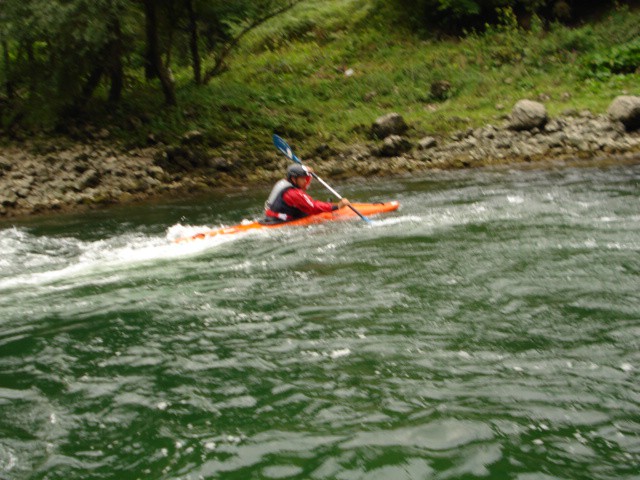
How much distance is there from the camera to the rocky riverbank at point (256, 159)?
14180 millimetres

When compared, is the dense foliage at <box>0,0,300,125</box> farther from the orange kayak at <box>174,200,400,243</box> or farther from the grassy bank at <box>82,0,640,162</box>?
the orange kayak at <box>174,200,400,243</box>

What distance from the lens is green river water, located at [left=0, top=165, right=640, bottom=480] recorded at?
345 cm

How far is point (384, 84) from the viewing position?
20.6 m

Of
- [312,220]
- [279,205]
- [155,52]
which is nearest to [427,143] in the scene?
[155,52]

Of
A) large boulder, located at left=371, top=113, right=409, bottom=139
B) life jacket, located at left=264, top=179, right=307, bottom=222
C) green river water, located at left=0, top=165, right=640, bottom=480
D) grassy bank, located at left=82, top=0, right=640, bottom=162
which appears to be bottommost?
green river water, located at left=0, top=165, right=640, bottom=480

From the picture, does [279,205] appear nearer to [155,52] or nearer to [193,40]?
[155,52]

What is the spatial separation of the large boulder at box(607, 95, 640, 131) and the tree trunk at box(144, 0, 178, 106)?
423 inches

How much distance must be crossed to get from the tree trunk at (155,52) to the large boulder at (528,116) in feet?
28.3

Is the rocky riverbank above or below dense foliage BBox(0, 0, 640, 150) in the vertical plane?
below

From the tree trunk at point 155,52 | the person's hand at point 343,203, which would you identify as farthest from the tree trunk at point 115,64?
the person's hand at point 343,203

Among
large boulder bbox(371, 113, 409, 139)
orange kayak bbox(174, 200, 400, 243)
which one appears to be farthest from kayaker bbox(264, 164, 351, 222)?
large boulder bbox(371, 113, 409, 139)

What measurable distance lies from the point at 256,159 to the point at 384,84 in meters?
6.27

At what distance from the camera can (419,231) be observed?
28.4 feet

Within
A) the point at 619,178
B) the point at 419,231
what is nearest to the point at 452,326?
the point at 419,231
